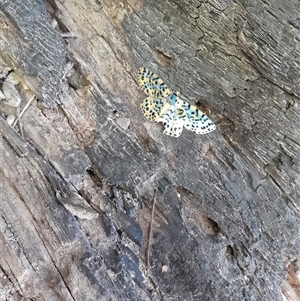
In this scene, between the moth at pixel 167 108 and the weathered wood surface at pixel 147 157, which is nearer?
the weathered wood surface at pixel 147 157

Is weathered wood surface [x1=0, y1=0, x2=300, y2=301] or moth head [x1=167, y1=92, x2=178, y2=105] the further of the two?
moth head [x1=167, y1=92, x2=178, y2=105]

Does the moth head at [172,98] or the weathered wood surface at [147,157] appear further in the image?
the moth head at [172,98]

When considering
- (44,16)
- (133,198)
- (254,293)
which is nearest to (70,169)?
(133,198)

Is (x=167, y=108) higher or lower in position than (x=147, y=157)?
higher

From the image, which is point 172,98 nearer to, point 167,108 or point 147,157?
point 167,108

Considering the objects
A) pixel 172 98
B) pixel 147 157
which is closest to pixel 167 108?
pixel 172 98
